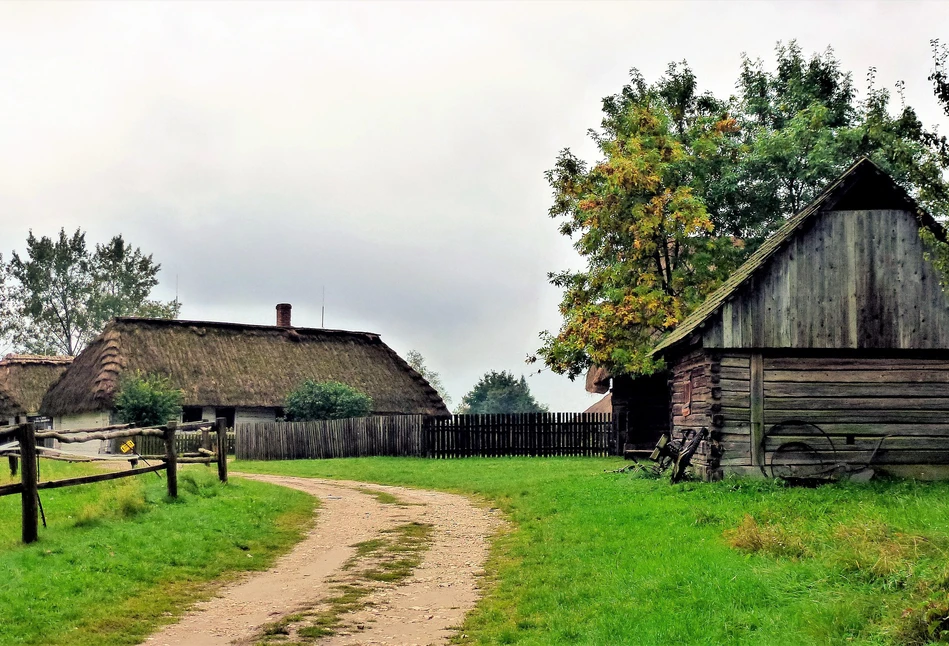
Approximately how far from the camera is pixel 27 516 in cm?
1116

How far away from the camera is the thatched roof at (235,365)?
42344 mm

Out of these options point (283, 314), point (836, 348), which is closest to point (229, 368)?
point (283, 314)

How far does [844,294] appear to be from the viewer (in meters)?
18.5

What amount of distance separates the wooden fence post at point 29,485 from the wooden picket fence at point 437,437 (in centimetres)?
2380

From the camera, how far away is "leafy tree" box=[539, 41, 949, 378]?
28484 millimetres

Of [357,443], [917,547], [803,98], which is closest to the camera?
[917,547]

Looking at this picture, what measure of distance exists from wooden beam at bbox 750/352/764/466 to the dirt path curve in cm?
579

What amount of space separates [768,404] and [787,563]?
9.76m

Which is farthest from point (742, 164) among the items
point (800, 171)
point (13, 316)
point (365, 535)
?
point (13, 316)

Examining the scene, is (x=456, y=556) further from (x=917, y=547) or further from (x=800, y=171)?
(x=800, y=171)

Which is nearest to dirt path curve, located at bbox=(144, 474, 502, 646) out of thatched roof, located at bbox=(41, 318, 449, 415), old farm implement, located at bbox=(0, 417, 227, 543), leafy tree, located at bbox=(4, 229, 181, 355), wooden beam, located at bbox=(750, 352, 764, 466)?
old farm implement, located at bbox=(0, 417, 227, 543)

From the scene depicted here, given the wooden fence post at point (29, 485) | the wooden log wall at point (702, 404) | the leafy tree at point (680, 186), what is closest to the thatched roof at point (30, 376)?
the leafy tree at point (680, 186)

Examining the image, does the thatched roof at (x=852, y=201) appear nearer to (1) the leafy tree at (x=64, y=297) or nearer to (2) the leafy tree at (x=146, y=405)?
(2) the leafy tree at (x=146, y=405)

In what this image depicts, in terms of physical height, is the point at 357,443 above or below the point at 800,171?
below
